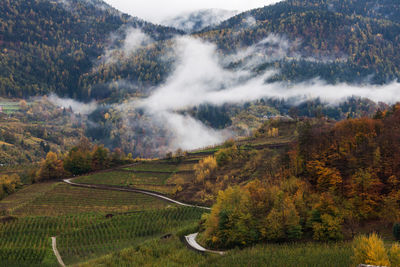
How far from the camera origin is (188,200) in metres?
149

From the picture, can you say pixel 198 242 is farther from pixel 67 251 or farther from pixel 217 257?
pixel 67 251

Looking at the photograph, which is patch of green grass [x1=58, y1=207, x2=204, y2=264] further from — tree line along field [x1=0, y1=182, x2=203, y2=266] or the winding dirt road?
the winding dirt road

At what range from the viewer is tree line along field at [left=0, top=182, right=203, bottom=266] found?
97.0 meters

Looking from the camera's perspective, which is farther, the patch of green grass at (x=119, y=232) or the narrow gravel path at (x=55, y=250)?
the patch of green grass at (x=119, y=232)

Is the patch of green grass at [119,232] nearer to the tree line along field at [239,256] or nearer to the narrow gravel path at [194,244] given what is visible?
the narrow gravel path at [194,244]

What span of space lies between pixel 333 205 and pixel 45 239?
79.1 m

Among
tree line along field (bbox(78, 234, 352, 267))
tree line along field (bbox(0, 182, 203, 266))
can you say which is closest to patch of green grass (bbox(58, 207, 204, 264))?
tree line along field (bbox(0, 182, 203, 266))

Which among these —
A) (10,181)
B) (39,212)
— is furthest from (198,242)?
(10,181)

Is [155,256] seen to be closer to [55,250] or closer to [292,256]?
[292,256]

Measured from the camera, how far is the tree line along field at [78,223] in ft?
318

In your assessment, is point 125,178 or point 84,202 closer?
point 84,202

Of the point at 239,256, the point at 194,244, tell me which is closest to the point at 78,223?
the point at 194,244

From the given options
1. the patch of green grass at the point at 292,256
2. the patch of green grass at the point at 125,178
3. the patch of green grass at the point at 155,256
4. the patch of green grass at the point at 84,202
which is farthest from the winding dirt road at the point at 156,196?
the patch of green grass at the point at 292,256

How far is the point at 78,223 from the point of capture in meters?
120
